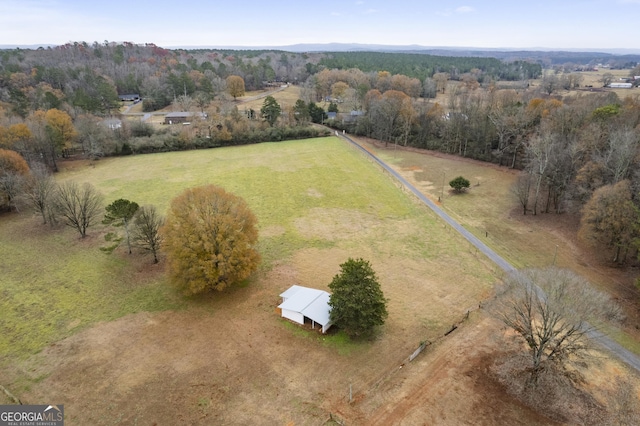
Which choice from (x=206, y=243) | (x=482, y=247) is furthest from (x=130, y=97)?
(x=482, y=247)

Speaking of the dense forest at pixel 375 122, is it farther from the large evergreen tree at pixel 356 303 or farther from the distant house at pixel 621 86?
the large evergreen tree at pixel 356 303

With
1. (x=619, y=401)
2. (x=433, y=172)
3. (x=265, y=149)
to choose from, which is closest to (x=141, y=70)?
(x=265, y=149)

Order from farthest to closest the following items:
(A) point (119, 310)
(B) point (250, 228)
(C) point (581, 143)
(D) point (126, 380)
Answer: (C) point (581, 143)
(B) point (250, 228)
(A) point (119, 310)
(D) point (126, 380)

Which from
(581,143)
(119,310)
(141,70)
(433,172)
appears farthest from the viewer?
(141,70)

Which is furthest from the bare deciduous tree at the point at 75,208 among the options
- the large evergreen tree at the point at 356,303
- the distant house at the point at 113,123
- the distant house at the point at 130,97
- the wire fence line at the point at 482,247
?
the distant house at the point at 130,97

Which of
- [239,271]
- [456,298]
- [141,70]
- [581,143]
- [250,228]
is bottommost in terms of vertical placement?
[456,298]

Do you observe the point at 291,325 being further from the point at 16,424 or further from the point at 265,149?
the point at 265,149

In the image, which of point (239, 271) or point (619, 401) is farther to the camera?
point (239, 271)

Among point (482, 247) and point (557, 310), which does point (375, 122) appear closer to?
point (482, 247)
